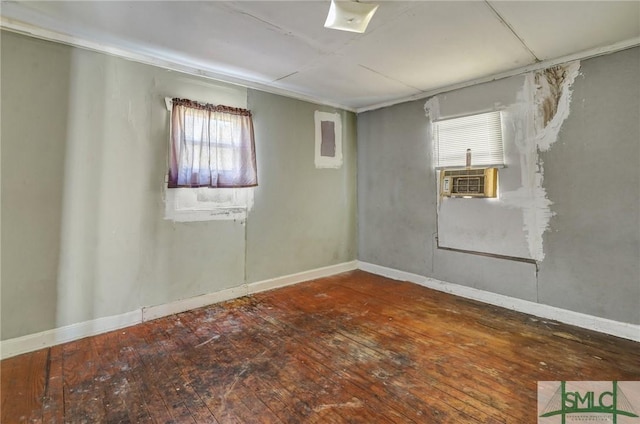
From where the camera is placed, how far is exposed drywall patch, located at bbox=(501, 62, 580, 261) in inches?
119

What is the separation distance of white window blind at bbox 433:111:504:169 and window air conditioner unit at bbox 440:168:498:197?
4.4 inches

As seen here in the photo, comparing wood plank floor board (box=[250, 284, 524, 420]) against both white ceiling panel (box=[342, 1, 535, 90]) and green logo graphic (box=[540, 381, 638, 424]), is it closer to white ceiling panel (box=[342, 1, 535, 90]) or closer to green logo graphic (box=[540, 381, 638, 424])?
green logo graphic (box=[540, 381, 638, 424])

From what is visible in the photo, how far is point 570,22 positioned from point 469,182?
5.52 feet

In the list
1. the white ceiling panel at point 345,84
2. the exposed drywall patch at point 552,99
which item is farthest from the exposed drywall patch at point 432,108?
the exposed drywall patch at point 552,99

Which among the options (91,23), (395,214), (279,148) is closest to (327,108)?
(279,148)

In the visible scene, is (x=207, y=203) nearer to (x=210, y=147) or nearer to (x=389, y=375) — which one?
(x=210, y=147)

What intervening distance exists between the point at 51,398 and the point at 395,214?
401cm

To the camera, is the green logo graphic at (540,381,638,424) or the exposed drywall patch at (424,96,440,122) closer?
the green logo graphic at (540,381,638,424)

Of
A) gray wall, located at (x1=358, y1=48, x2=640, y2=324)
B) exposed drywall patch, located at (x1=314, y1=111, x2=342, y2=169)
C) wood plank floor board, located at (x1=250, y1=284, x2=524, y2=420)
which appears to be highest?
exposed drywall patch, located at (x1=314, y1=111, x2=342, y2=169)

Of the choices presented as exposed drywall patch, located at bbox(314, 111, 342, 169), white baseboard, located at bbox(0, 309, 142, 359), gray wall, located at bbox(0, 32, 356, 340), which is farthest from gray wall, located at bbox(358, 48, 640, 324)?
white baseboard, located at bbox(0, 309, 142, 359)

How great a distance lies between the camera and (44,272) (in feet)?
8.27

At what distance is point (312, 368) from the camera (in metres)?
2.23

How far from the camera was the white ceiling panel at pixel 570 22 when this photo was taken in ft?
7.00

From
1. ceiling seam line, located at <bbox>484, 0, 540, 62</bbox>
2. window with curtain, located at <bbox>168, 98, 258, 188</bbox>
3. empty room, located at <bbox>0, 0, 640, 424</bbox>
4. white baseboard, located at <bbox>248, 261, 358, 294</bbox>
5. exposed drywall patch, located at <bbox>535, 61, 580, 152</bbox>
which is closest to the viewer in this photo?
empty room, located at <bbox>0, 0, 640, 424</bbox>
